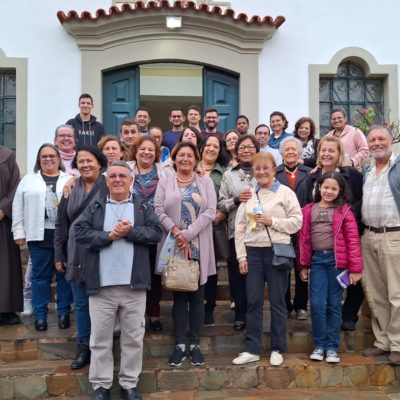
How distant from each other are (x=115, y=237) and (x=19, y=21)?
5422mm

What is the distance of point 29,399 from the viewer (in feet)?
13.2

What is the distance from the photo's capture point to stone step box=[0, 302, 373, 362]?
14.7 ft

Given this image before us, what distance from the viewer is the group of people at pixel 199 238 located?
380cm

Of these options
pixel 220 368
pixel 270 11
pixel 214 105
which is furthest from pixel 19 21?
pixel 220 368

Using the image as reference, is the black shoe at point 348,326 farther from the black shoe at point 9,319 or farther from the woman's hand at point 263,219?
the black shoe at point 9,319

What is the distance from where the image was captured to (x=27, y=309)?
16.9ft

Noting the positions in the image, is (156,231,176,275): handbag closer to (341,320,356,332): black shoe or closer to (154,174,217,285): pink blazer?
(154,174,217,285): pink blazer

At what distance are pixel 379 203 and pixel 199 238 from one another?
1590mm

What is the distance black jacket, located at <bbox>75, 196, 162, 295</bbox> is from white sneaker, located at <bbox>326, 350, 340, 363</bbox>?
1711 mm

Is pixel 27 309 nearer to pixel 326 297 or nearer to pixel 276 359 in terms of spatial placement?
pixel 276 359

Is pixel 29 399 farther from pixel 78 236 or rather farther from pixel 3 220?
pixel 3 220

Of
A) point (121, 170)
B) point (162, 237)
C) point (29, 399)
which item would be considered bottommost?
point (29, 399)

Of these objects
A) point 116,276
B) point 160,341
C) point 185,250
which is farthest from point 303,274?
point 116,276

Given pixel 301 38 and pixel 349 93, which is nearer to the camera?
pixel 301 38
